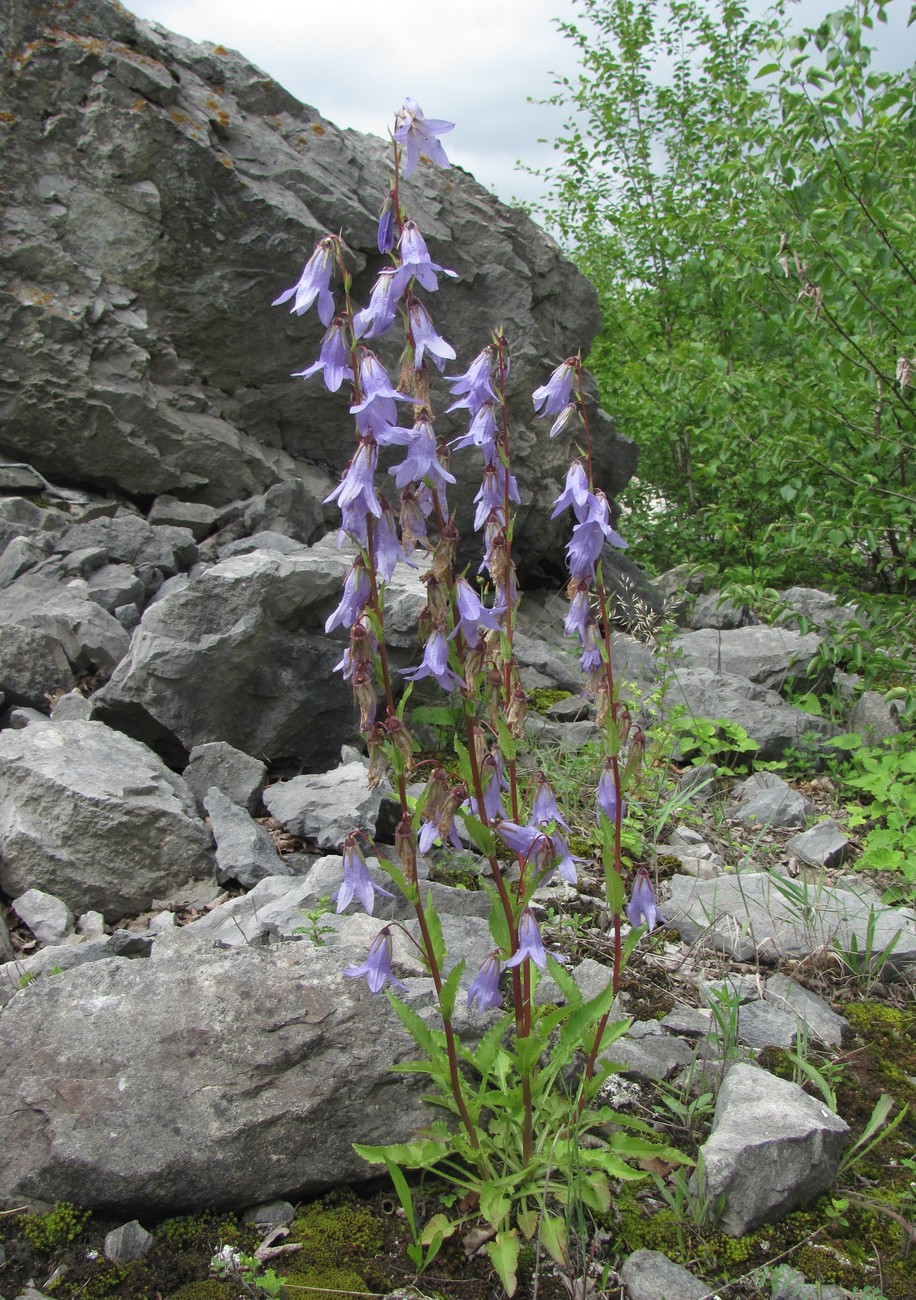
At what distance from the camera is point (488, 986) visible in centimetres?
229

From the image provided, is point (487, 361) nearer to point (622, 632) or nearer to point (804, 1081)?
point (804, 1081)

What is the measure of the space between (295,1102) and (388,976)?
0.39 meters

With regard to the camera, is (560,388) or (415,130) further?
(560,388)

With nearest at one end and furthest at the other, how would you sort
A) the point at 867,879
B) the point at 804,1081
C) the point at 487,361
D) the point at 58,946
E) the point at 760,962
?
the point at 487,361
the point at 804,1081
the point at 58,946
the point at 760,962
the point at 867,879

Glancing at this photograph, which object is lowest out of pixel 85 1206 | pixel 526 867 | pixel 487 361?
pixel 85 1206

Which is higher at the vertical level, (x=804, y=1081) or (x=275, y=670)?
(x=275, y=670)

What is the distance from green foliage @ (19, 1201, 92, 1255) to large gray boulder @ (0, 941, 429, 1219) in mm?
28

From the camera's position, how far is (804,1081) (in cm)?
265

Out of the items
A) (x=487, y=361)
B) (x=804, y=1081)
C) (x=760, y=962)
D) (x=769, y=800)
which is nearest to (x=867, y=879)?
(x=769, y=800)

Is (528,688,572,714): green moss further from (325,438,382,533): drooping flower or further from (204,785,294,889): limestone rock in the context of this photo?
(325,438,382,533): drooping flower

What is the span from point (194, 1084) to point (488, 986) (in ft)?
2.36

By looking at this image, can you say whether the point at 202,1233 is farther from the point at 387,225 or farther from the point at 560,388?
the point at 387,225

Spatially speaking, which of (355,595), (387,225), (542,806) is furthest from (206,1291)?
(387,225)

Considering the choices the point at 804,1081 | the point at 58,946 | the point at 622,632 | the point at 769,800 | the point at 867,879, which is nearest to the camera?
the point at 804,1081
